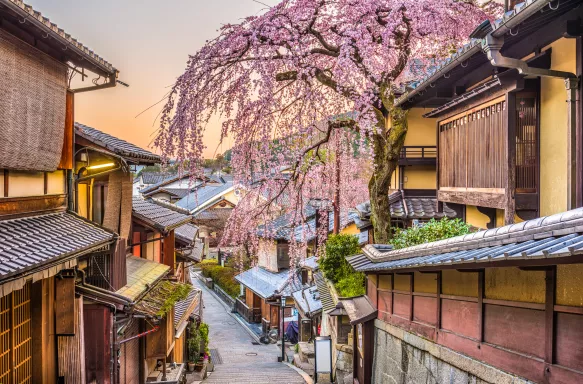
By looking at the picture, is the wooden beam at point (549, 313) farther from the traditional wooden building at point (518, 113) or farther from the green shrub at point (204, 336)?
the green shrub at point (204, 336)

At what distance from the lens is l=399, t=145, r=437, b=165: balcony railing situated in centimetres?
1841

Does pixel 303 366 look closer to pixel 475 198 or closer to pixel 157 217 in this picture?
pixel 157 217

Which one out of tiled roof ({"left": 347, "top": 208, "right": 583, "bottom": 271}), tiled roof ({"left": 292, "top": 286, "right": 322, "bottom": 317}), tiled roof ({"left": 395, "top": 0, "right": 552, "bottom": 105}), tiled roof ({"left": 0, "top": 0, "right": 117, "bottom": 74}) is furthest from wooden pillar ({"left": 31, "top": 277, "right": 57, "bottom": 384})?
tiled roof ({"left": 292, "top": 286, "right": 322, "bottom": 317})

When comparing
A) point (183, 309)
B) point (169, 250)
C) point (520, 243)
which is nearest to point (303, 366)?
point (183, 309)

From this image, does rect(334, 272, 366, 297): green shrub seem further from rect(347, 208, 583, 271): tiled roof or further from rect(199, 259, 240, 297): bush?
rect(199, 259, 240, 297): bush

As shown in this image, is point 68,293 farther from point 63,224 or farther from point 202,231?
point 202,231

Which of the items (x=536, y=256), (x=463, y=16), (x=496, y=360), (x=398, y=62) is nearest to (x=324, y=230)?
(x=398, y=62)

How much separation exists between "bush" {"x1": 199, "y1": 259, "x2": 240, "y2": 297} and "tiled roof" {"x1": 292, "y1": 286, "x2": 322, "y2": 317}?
16716mm

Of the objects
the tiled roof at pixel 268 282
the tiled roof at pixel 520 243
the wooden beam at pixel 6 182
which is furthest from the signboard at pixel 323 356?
the wooden beam at pixel 6 182

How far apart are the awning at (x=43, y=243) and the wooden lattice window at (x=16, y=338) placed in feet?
3.06

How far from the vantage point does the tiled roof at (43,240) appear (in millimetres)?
5958

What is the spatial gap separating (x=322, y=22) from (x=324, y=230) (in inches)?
344

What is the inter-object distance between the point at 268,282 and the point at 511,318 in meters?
27.6

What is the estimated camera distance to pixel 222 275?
45.4 metres
